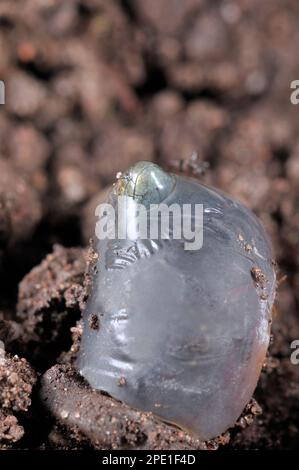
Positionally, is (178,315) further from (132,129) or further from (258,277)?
(132,129)

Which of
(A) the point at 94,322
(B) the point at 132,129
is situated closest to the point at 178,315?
(A) the point at 94,322

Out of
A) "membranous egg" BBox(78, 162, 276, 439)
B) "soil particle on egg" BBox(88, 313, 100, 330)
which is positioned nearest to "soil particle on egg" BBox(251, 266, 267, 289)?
"membranous egg" BBox(78, 162, 276, 439)

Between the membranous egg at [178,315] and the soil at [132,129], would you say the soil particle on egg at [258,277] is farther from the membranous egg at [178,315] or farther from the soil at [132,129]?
the soil at [132,129]

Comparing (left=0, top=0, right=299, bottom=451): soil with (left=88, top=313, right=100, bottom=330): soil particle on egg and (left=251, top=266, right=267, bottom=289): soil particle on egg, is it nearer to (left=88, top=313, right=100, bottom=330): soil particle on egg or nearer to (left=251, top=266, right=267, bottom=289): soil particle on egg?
(left=88, top=313, right=100, bottom=330): soil particle on egg

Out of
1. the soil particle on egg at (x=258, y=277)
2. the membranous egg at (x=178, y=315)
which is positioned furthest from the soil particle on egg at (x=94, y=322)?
the soil particle on egg at (x=258, y=277)

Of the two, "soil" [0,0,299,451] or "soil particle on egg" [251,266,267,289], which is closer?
"soil particle on egg" [251,266,267,289]

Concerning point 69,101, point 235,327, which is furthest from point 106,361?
point 69,101
